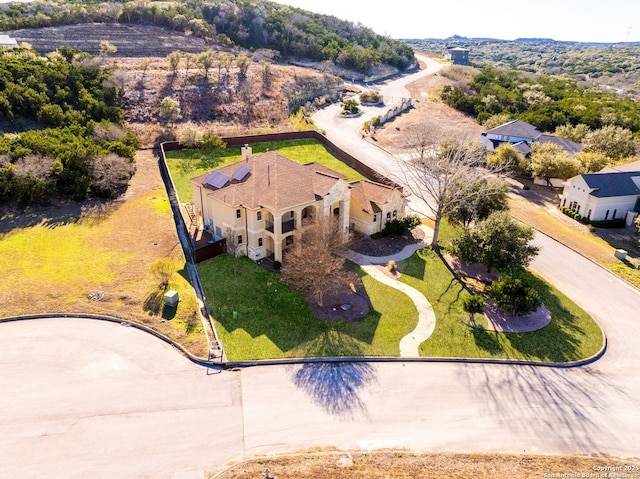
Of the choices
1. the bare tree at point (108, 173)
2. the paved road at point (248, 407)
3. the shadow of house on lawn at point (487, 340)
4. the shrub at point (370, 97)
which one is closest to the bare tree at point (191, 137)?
the bare tree at point (108, 173)

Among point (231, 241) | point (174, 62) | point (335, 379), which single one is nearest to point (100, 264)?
point (231, 241)

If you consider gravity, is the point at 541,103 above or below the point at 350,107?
above

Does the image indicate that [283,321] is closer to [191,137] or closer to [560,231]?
[560,231]

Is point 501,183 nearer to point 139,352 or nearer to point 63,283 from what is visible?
point 139,352

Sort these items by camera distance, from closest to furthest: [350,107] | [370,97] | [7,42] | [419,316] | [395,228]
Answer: [419,316] → [395,228] → [7,42] → [350,107] → [370,97]

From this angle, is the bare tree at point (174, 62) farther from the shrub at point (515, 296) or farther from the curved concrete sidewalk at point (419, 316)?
the shrub at point (515, 296)

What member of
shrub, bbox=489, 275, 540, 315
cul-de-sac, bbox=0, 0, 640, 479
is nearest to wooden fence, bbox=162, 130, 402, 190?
cul-de-sac, bbox=0, 0, 640, 479

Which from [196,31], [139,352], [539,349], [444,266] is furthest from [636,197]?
[196,31]
